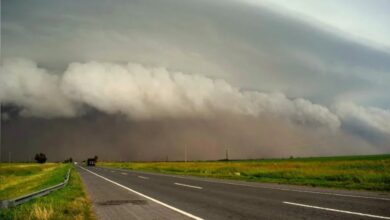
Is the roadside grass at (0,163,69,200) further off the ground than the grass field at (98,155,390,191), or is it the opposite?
the grass field at (98,155,390,191)

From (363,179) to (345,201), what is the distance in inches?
540

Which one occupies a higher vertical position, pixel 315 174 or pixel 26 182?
pixel 315 174

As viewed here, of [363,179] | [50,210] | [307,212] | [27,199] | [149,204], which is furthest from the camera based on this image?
[363,179]

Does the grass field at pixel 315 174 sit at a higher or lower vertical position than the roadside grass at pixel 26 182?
higher

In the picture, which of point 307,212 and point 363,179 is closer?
point 307,212

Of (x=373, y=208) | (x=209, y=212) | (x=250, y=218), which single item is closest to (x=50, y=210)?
(x=209, y=212)

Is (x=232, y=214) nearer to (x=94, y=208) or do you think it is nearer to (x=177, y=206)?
(x=177, y=206)

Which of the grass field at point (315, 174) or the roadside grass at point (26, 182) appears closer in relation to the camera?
the grass field at point (315, 174)

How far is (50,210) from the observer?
12.5 meters

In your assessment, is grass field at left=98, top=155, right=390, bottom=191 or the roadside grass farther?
the roadside grass

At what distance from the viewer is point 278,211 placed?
39.6 feet

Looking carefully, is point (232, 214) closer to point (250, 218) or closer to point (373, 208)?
point (250, 218)

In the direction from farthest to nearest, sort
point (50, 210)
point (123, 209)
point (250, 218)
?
point (123, 209) < point (50, 210) < point (250, 218)

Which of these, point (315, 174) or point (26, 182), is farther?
point (26, 182)
